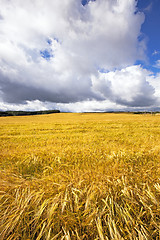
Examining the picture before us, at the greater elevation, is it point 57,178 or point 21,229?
point 57,178

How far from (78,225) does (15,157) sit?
123 inches

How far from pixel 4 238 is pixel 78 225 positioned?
3.03ft

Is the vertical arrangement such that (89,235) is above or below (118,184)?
below

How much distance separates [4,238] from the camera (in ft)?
4.18

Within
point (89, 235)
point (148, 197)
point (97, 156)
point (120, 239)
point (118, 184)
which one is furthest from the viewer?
point (97, 156)

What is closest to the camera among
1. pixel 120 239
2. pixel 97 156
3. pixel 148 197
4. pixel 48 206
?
pixel 120 239

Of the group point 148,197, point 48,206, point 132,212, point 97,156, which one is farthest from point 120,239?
point 97,156

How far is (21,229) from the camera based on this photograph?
1.40 m

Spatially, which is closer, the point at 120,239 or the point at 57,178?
the point at 120,239

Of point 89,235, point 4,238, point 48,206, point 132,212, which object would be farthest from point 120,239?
point 4,238

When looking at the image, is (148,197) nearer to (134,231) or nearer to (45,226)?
(134,231)

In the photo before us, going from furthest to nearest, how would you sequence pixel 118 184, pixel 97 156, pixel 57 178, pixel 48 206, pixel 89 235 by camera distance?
pixel 97 156
pixel 57 178
pixel 118 184
pixel 48 206
pixel 89 235

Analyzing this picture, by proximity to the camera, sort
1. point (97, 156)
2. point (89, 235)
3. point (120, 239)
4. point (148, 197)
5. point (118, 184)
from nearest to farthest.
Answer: point (120, 239) < point (89, 235) < point (148, 197) < point (118, 184) < point (97, 156)

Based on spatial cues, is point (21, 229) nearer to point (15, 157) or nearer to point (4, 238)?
point (4, 238)
